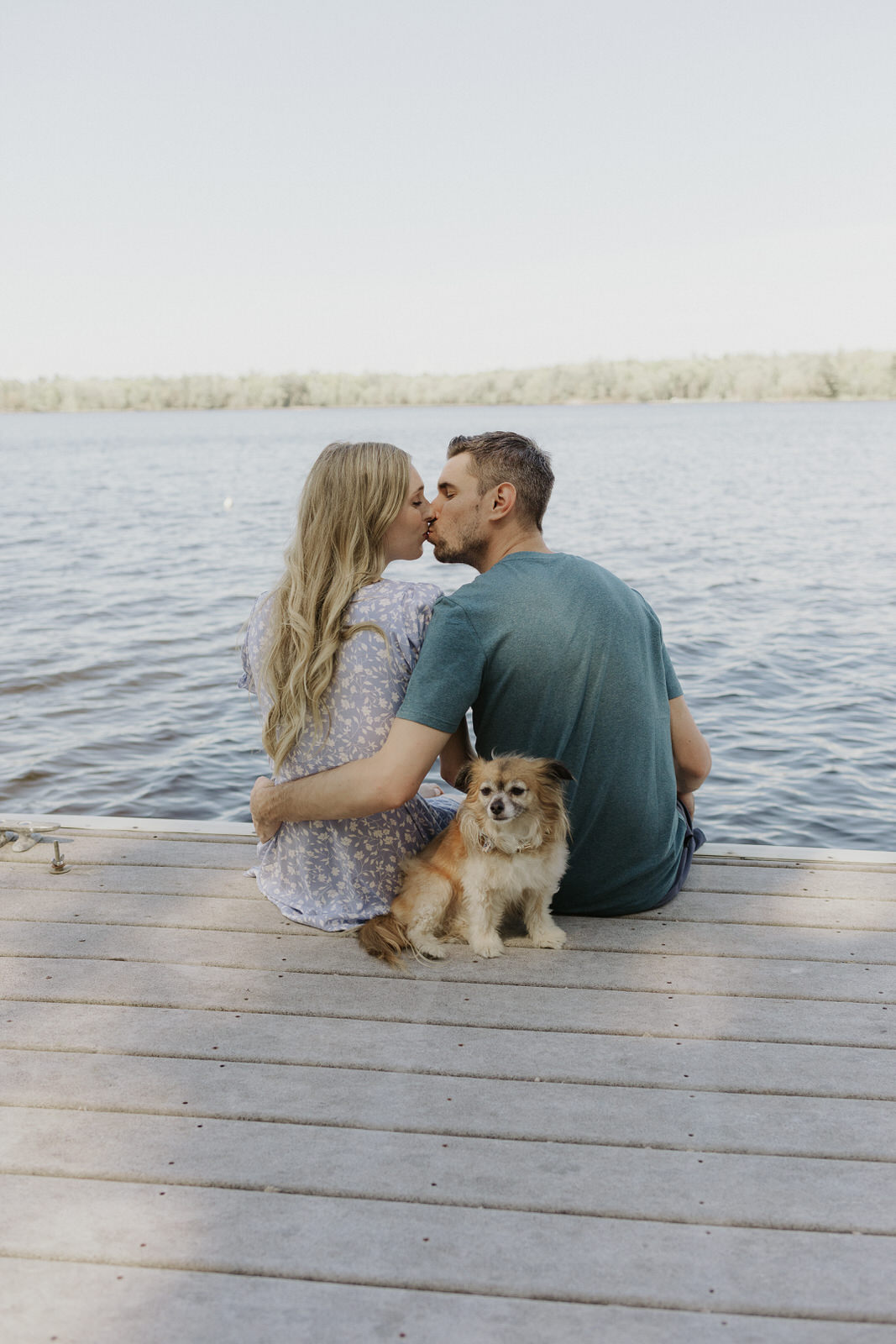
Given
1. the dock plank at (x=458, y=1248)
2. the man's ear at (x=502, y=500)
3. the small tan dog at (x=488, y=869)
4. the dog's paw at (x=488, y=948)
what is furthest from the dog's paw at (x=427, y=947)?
the man's ear at (x=502, y=500)

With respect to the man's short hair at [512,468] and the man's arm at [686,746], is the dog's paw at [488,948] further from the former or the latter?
the man's short hair at [512,468]

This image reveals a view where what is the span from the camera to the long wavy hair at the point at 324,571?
3209 mm

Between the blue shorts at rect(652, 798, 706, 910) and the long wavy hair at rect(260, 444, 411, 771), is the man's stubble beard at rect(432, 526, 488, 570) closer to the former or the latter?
the long wavy hair at rect(260, 444, 411, 771)

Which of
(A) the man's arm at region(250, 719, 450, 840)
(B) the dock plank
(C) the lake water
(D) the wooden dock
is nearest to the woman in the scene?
(A) the man's arm at region(250, 719, 450, 840)

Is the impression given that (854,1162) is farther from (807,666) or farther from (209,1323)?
(807,666)

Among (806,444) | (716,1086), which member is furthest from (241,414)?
(716,1086)

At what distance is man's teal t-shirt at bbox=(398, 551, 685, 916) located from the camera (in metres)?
3.11

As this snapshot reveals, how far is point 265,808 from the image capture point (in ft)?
11.1

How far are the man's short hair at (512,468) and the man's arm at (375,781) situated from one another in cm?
80

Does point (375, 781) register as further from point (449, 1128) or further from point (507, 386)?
point (507, 386)

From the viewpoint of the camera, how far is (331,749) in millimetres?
3293

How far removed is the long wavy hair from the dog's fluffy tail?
570 millimetres

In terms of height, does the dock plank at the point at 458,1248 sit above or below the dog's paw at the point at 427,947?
above

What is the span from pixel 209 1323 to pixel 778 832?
A: 5469 mm
